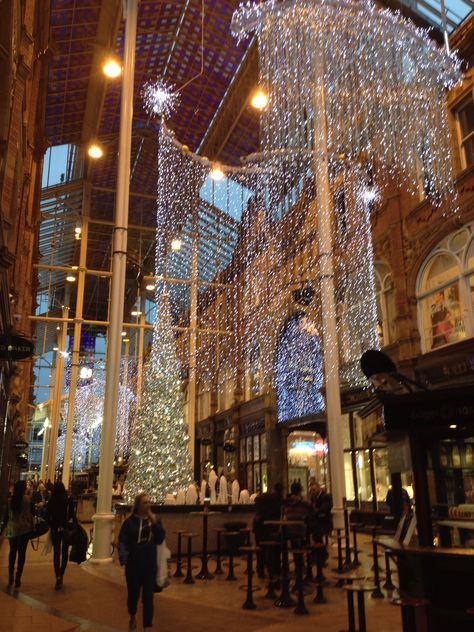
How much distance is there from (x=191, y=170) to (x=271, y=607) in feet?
57.7

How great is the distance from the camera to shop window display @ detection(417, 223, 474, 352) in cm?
1291

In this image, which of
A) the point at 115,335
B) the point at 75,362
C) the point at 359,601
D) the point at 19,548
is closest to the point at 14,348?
the point at 115,335

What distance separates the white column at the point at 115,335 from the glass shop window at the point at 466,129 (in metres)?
8.26

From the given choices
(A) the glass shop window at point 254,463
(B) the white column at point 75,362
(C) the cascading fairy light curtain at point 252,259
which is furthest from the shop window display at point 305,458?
(B) the white column at point 75,362

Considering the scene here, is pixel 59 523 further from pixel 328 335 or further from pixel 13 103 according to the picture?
pixel 13 103

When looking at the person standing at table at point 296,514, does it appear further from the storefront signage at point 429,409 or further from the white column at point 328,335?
the storefront signage at point 429,409

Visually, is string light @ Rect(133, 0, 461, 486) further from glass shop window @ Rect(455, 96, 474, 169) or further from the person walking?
the person walking

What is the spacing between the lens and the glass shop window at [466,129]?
13.5m

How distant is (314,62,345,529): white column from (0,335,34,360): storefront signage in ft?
19.4

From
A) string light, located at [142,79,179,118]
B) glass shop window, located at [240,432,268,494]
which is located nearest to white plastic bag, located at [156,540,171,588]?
string light, located at [142,79,179,118]

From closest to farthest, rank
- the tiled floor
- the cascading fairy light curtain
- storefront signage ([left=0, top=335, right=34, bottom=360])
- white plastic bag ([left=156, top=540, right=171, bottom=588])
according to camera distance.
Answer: white plastic bag ([left=156, top=540, right=171, bottom=588])
the tiled floor
storefront signage ([left=0, top=335, right=34, bottom=360])
the cascading fairy light curtain

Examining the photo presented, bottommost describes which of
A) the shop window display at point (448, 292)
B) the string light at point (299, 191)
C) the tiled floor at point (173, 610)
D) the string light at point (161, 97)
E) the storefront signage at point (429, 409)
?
the tiled floor at point (173, 610)

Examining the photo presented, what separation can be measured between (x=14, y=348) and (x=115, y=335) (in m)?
2.27

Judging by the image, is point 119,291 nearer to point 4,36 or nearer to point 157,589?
point 4,36
